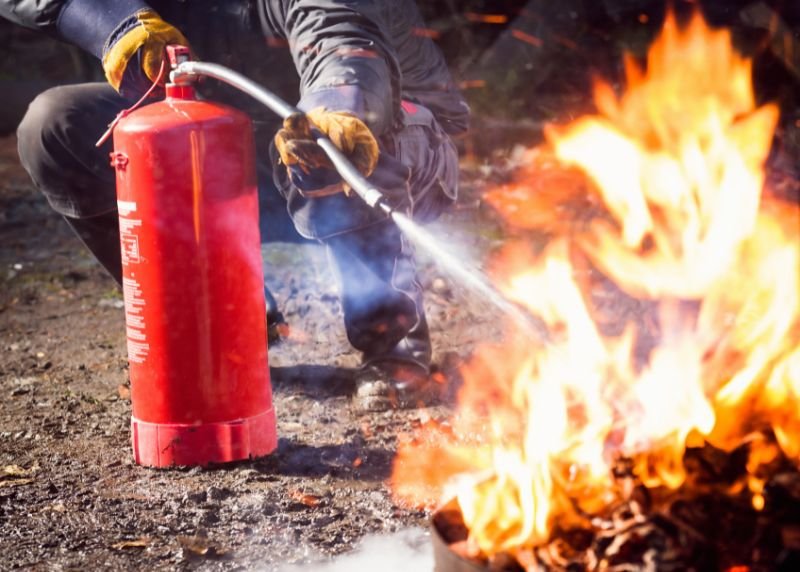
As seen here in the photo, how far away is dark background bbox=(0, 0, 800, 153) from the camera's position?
23.6 feet

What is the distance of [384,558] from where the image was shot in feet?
8.46

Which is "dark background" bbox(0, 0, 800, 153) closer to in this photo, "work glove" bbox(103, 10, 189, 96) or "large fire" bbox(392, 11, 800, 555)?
"large fire" bbox(392, 11, 800, 555)

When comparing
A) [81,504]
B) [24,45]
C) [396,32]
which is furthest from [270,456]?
[24,45]

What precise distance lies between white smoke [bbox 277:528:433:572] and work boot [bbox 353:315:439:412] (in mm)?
1121

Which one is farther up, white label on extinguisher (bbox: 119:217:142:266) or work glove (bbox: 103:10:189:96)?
work glove (bbox: 103:10:189:96)

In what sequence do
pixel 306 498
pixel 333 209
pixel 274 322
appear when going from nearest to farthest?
pixel 306 498 < pixel 333 209 < pixel 274 322

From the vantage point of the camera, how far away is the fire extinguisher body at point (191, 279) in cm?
300

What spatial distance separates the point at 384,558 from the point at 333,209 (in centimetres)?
139

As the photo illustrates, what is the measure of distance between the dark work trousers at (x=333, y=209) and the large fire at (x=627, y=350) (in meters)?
0.40

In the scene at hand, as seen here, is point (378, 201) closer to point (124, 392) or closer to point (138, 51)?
point (138, 51)

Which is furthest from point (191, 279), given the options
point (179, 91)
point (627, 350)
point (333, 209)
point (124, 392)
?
point (627, 350)

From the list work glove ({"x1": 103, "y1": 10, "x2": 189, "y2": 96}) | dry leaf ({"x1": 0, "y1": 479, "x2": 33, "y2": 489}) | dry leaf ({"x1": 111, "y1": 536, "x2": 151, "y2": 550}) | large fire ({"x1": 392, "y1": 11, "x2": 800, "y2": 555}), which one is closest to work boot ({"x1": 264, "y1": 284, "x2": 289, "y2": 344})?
large fire ({"x1": 392, "y1": 11, "x2": 800, "y2": 555})

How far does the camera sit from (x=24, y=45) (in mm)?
9594

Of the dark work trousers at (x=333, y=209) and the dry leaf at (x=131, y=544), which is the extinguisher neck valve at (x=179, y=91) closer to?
the dark work trousers at (x=333, y=209)
